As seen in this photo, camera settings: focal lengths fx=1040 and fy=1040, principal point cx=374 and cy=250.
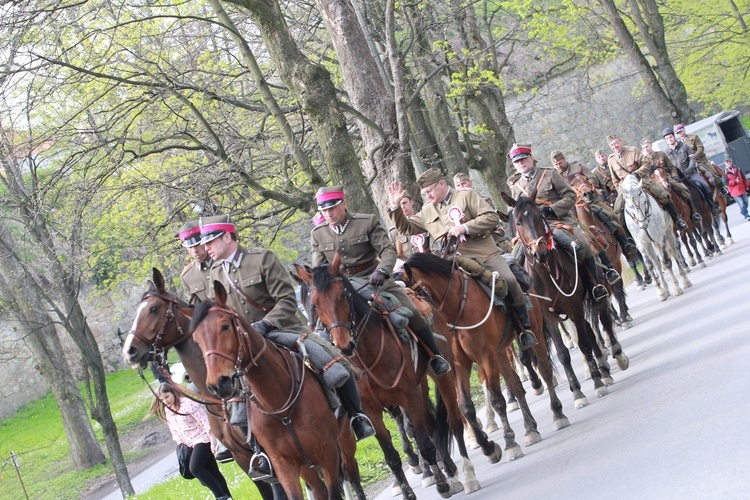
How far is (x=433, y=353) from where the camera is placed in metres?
10.0

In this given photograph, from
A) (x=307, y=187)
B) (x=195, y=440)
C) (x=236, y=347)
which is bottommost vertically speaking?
(x=195, y=440)

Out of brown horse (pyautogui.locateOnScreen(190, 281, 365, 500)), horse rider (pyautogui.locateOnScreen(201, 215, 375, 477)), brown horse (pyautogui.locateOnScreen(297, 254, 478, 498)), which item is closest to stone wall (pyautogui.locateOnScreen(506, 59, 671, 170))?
brown horse (pyautogui.locateOnScreen(297, 254, 478, 498))

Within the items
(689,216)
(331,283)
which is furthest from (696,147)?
(331,283)

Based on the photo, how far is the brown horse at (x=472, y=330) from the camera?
10609 millimetres

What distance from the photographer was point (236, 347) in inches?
306

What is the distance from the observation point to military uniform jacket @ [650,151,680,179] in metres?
22.0

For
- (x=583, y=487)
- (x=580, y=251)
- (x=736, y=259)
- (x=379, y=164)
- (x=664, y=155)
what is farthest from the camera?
(x=664, y=155)

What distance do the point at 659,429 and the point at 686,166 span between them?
16.4m

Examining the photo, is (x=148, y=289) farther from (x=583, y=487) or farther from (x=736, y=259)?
(x=736, y=259)

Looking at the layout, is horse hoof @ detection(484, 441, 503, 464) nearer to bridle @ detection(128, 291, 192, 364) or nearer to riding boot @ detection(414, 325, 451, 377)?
riding boot @ detection(414, 325, 451, 377)

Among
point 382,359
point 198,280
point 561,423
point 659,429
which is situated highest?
point 198,280

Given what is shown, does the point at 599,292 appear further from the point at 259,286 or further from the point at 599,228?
the point at 259,286


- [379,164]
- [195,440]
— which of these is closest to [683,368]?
[195,440]

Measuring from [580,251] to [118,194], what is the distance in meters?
8.75
